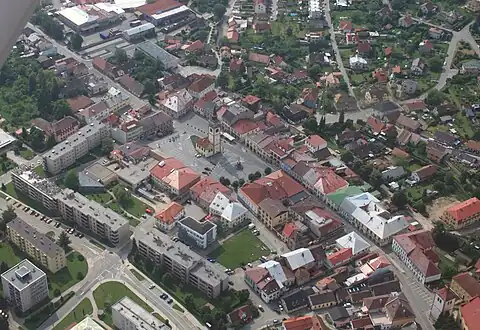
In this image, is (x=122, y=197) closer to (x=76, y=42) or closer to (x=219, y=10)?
(x=76, y=42)

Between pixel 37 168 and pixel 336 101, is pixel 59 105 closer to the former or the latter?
pixel 37 168

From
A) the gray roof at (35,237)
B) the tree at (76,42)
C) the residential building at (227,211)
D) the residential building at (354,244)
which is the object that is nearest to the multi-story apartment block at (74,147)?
the gray roof at (35,237)

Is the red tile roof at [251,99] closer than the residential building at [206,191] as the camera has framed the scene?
No

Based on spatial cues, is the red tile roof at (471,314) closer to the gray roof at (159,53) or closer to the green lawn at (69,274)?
the green lawn at (69,274)

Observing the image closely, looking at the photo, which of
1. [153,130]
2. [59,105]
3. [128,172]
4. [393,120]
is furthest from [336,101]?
[59,105]

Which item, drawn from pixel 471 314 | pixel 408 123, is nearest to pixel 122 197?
pixel 471 314

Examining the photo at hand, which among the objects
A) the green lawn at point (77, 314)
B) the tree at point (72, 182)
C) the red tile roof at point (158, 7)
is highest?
the red tile roof at point (158, 7)

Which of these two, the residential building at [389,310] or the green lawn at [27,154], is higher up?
the residential building at [389,310]
